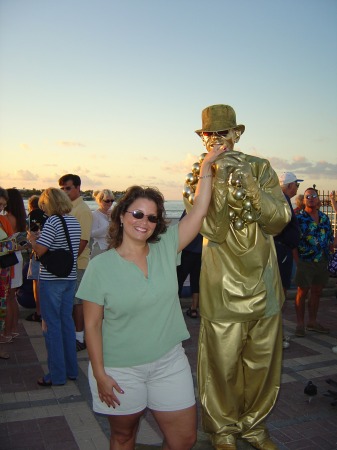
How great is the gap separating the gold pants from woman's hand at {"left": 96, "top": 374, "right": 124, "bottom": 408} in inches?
35.8

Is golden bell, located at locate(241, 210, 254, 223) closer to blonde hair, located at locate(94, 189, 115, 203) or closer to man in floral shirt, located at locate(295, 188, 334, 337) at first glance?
man in floral shirt, located at locate(295, 188, 334, 337)

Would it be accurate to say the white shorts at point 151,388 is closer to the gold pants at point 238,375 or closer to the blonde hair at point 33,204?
the gold pants at point 238,375

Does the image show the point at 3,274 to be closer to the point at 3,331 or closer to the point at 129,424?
the point at 3,331

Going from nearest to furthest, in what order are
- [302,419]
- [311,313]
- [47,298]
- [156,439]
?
[156,439] < [302,419] < [47,298] < [311,313]

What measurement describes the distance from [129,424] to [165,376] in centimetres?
29

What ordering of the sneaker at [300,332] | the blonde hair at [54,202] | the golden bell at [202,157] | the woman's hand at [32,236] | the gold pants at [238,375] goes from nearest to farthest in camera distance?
the golden bell at [202,157] < the gold pants at [238,375] < the blonde hair at [54,202] < the woman's hand at [32,236] < the sneaker at [300,332]

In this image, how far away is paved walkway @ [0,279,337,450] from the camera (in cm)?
325

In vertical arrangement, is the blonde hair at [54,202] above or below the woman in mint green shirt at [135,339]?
above

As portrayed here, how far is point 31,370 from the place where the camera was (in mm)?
4590

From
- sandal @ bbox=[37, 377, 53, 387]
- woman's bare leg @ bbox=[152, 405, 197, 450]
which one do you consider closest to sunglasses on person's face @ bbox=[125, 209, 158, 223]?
woman's bare leg @ bbox=[152, 405, 197, 450]

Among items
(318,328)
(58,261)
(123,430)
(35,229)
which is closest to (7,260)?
(35,229)

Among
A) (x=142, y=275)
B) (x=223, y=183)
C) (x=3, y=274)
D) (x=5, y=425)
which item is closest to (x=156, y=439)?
(x=5, y=425)

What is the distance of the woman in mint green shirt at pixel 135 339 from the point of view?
2.22 metres

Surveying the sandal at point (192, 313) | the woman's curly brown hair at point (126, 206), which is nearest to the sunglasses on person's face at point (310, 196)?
the sandal at point (192, 313)
